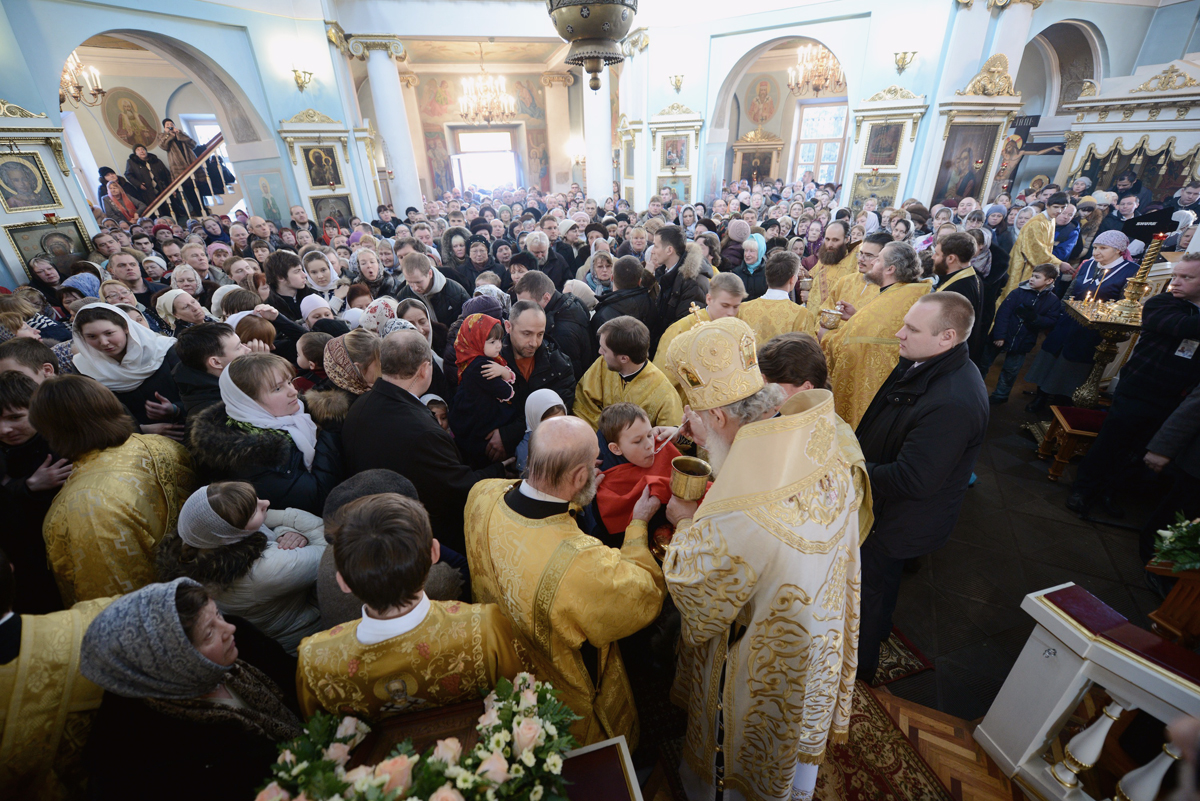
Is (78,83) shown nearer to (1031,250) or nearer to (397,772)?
(397,772)

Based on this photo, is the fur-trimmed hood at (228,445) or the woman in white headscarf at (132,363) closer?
the fur-trimmed hood at (228,445)

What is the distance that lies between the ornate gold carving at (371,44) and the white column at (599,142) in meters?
5.62

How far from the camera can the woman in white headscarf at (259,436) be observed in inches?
87.9

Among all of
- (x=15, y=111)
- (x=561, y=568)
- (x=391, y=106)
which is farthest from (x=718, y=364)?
(x=391, y=106)

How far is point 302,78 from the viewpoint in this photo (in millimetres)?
11812

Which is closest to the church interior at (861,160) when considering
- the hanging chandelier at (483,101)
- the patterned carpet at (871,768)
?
the patterned carpet at (871,768)

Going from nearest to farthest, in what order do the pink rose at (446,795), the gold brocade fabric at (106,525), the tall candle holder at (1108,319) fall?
the pink rose at (446,795)
the gold brocade fabric at (106,525)
the tall candle holder at (1108,319)

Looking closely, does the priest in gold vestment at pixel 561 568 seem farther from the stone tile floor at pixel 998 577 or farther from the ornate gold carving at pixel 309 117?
the ornate gold carving at pixel 309 117

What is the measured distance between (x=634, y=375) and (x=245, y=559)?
2067 millimetres

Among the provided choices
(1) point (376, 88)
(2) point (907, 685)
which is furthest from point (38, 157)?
(2) point (907, 685)

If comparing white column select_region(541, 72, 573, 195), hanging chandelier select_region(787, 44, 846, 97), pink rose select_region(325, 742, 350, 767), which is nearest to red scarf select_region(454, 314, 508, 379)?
pink rose select_region(325, 742, 350, 767)

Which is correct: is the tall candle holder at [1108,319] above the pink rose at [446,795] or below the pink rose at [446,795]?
below

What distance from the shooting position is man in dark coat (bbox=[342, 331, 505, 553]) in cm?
238

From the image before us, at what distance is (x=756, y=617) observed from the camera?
1638mm
